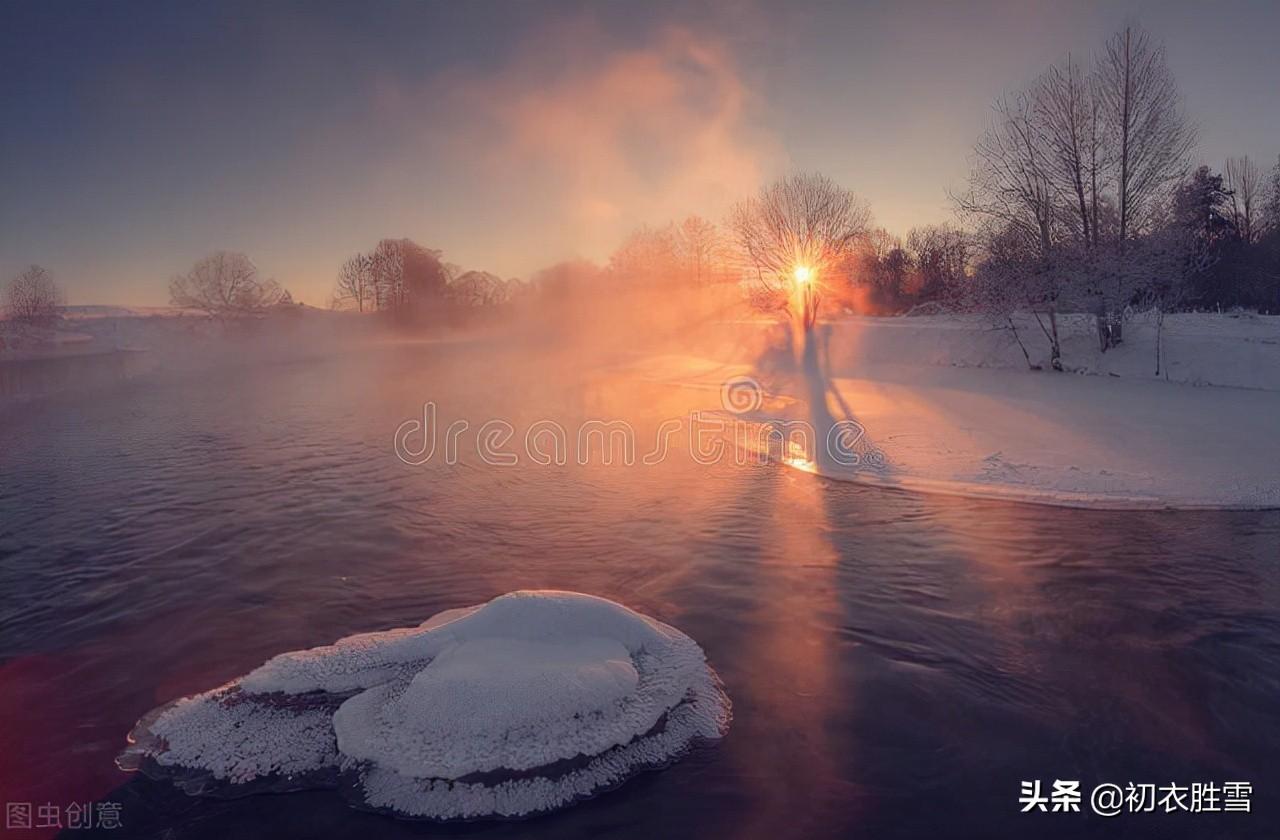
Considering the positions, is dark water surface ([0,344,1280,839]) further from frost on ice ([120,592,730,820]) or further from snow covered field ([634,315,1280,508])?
snow covered field ([634,315,1280,508])

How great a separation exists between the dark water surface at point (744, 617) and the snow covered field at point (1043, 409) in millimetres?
1370

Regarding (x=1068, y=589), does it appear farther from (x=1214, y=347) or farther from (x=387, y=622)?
(x=1214, y=347)

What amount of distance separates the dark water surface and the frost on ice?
0.22 meters

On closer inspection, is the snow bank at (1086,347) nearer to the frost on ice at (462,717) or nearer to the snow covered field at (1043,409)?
the snow covered field at (1043,409)

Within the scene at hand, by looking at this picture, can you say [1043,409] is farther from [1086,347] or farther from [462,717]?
[462,717]

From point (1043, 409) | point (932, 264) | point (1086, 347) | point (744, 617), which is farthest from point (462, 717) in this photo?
point (932, 264)

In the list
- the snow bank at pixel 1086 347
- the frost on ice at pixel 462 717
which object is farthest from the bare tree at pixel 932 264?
the frost on ice at pixel 462 717

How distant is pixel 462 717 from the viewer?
216 inches

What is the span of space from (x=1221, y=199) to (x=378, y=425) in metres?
52.2

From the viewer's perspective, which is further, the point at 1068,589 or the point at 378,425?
the point at 378,425

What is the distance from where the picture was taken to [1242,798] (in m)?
5.08

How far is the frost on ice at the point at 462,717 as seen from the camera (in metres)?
5.12

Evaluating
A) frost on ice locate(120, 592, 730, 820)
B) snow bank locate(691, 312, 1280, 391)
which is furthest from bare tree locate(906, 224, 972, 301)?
frost on ice locate(120, 592, 730, 820)

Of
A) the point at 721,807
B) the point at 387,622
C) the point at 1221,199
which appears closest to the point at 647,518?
the point at 387,622
